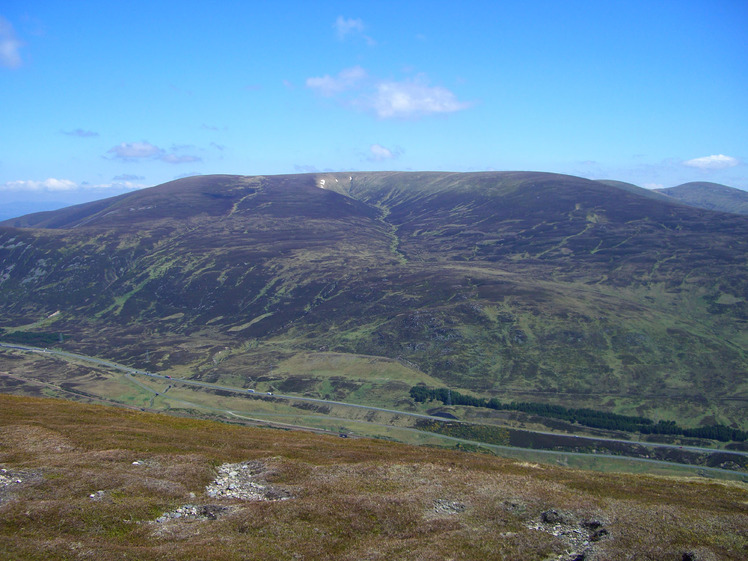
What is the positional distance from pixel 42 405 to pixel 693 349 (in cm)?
17099

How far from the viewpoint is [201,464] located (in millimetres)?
41969

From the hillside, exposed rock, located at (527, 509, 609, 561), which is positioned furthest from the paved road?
exposed rock, located at (527, 509, 609, 561)

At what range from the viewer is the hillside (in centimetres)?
2688

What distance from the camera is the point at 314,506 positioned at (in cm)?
3253

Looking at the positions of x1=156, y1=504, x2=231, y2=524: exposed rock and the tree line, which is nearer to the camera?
x1=156, y1=504, x2=231, y2=524: exposed rock

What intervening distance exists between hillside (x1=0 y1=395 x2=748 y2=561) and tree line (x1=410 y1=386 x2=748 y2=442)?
71.8m

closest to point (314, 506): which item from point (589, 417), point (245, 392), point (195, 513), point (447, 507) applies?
point (195, 513)

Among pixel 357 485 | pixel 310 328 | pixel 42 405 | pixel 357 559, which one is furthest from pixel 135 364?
pixel 357 559

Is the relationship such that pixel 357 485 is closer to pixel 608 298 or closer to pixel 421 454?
pixel 421 454

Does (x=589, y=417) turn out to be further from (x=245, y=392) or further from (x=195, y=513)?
(x=195, y=513)

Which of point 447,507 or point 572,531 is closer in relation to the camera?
point 572,531

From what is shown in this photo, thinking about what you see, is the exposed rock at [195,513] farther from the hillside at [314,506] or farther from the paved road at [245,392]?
the paved road at [245,392]

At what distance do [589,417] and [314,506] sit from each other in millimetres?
106943

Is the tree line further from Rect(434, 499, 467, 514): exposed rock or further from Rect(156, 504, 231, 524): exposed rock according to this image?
Rect(156, 504, 231, 524): exposed rock
